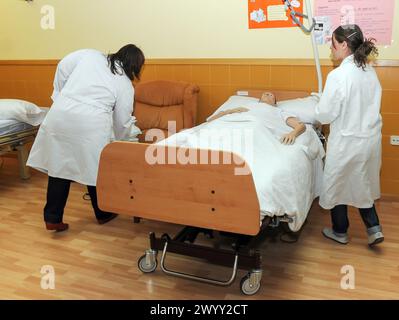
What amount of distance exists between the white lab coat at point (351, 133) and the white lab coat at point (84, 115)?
4.21 feet

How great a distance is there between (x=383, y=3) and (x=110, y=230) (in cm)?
252

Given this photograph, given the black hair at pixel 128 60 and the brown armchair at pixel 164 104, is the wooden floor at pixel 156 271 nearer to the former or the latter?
the brown armchair at pixel 164 104

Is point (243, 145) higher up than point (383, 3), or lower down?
lower down

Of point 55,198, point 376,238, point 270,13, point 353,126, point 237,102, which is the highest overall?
point 270,13

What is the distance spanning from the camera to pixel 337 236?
2.72 metres

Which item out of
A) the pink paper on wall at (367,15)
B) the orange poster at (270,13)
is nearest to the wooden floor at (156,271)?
the pink paper on wall at (367,15)

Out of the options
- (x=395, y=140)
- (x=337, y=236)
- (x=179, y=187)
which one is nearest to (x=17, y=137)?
(x=179, y=187)

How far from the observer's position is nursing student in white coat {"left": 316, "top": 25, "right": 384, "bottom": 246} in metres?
2.43

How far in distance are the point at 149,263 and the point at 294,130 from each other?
1.22 meters

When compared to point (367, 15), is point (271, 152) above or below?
below

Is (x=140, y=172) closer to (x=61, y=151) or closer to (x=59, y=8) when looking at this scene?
(x=61, y=151)

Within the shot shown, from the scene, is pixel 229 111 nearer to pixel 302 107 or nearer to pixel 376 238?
pixel 302 107

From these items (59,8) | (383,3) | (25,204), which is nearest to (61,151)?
(25,204)

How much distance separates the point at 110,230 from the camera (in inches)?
117
